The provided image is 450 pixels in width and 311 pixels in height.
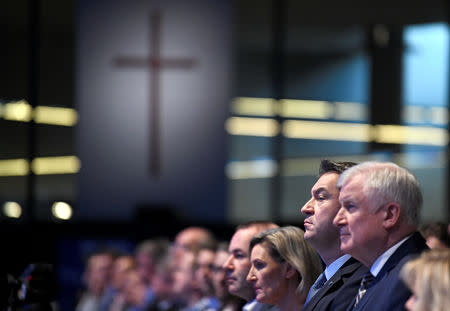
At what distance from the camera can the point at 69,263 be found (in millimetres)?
11133

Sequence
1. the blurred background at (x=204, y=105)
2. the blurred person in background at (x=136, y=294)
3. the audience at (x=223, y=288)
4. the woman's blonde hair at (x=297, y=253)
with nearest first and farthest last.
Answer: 1. the woman's blonde hair at (x=297, y=253)
2. the audience at (x=223, y=288)
3. the blurred person in background at (x=136, y=294)
4. the blurred background at (x=204, y=105)

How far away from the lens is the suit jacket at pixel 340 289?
11.9ft

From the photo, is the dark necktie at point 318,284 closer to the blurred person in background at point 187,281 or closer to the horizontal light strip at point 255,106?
the blurred person in background at point 187,281

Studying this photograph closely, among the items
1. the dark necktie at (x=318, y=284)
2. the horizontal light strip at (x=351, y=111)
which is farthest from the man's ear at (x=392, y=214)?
the horizontal light strip at (x=351, y=111)

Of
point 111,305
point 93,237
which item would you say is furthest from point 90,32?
point 111,305

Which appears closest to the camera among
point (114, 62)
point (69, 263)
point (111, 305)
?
point (111, 305)

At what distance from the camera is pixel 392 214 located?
3.30 meters

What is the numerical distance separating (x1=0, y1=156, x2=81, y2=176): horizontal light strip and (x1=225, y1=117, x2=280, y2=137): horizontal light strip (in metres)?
2.43

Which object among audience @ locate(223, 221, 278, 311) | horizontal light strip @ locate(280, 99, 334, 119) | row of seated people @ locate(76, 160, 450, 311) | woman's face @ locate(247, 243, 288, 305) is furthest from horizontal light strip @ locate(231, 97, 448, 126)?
woman's face @ locate(247, 243, 288, 305)

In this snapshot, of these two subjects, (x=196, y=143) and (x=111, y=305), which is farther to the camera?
(x=196, y=143)

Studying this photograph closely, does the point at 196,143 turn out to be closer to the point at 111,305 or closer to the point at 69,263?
the point at 69,263

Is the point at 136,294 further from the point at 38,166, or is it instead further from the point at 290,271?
the point at 38,166

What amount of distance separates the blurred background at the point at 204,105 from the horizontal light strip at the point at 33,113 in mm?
18

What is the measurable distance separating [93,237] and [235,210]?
2.99 meters
